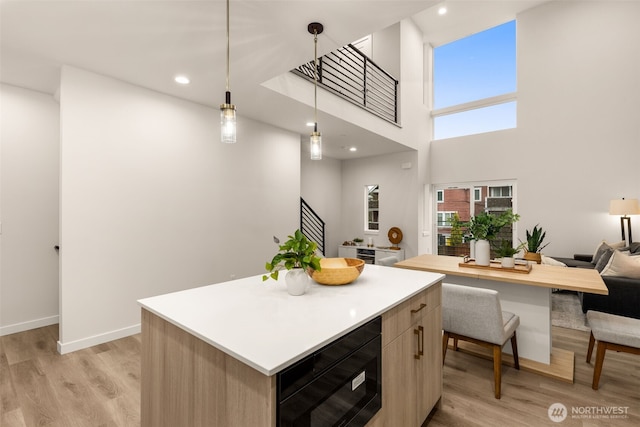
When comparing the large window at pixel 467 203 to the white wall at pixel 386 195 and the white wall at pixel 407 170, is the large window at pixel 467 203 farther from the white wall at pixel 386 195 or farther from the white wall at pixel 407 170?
the white wall at pixel 386 195

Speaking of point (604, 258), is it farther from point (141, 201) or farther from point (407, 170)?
point (141, 201)

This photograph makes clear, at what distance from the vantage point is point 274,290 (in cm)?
157

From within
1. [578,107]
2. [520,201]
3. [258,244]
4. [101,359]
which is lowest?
[101,359]

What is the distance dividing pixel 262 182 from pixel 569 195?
17.4ft

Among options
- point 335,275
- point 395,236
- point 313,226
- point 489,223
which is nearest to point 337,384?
point 335,275

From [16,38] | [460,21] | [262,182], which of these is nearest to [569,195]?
[460,21]

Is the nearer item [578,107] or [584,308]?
[584,308]

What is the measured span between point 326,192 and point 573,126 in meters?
4.67

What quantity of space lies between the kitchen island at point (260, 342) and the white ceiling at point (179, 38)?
180 cm

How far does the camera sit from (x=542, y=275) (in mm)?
2391

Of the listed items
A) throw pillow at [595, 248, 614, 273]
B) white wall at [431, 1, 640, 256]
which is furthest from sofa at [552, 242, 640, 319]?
white wall at [431, 1, 640, 256]

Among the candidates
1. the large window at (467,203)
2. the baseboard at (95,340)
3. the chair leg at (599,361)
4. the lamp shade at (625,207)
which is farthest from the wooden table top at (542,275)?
the large window at (467,203)

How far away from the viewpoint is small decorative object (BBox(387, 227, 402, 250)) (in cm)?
615

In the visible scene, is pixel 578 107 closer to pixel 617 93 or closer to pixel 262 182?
pixel 617 93
